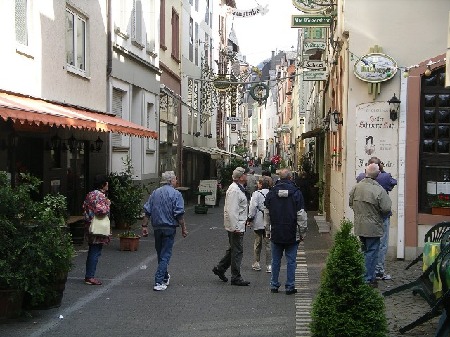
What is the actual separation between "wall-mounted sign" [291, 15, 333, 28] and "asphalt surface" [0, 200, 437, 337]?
645cm

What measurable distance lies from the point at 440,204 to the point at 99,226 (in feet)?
21.0

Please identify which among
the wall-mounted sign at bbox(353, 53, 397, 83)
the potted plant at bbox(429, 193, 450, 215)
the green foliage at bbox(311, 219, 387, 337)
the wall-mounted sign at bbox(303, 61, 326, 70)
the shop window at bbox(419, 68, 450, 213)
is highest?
the wall-mounted sign at bbox(303, 61, 326, 70)

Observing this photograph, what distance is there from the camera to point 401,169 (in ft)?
42.7

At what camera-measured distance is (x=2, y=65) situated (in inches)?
462

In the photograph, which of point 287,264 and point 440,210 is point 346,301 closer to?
point 287,264

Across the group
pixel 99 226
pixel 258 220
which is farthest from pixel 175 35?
pixel 99 226

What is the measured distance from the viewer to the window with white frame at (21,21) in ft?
41.7

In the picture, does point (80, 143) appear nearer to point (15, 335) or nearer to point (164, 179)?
point (164, 179)

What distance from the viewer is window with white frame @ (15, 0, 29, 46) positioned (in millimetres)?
12711

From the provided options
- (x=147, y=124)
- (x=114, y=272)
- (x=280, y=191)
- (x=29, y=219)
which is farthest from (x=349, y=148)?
(x=147, y=124)

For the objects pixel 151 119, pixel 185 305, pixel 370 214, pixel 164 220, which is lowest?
pixel 185 305

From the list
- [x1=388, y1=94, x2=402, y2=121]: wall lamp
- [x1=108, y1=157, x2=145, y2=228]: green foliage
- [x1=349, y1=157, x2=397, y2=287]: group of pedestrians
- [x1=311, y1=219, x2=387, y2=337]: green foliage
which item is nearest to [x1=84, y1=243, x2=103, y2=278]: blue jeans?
[x1=349, y1=157, x2=397, y2=287]: group of pedestrians

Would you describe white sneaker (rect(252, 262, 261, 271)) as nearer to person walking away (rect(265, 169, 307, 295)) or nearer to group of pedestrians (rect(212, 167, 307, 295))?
group of pedestrians (rect(212, 167, 307, 295))

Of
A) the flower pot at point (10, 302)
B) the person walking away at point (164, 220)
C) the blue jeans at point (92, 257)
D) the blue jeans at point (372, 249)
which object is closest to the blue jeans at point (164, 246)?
the person walking away at point (164, 220)
